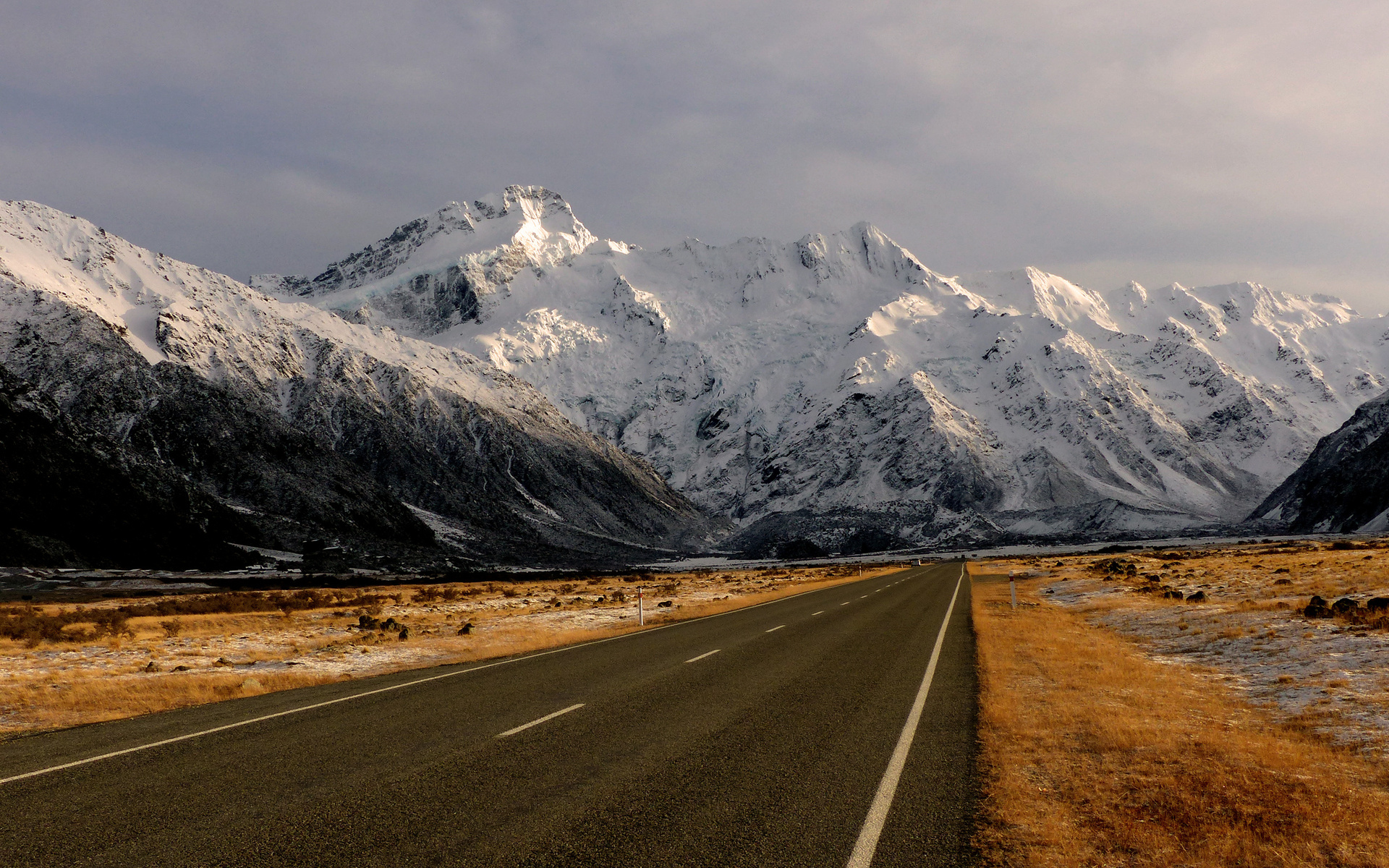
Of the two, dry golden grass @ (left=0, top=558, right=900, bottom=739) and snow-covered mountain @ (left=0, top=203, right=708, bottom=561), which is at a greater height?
snow-covered mountain @ (left=0, top=203, right=708, bottom=561)

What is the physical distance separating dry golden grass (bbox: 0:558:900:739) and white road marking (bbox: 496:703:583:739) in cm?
774

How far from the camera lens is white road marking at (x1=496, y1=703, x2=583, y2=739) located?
34.8 ft

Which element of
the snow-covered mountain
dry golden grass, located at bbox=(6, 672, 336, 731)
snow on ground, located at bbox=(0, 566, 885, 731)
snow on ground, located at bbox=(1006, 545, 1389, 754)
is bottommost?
snow on ground, located at bbox=(0, 566, 885, 731)

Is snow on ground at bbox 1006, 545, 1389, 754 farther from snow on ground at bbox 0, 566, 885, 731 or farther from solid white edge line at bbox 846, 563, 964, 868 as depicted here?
snow on ground at bbox 0, 566, 885, 731

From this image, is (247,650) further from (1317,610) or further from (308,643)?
(1317,610)

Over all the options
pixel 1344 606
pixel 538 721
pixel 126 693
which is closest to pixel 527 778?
pixel 538 721

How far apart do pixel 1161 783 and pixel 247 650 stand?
24.8 meters

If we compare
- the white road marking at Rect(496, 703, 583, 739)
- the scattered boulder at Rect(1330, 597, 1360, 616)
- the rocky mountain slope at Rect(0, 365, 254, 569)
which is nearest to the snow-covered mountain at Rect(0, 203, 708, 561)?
the rocky mountain slope at Rect(0, 365, 254, 569)

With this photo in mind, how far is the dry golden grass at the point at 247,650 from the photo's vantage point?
1577 cm

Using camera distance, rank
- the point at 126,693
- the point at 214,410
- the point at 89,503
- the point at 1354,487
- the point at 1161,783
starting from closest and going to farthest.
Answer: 1. the point at 1161,783
2. the point at 126,693
3. the point at 89,503
4. the point at 214,410
5. the point at 1354,487

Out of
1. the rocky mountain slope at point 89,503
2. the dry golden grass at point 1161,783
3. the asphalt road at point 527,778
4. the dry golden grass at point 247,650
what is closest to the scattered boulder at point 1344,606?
the dry golden grass at point 1161,783

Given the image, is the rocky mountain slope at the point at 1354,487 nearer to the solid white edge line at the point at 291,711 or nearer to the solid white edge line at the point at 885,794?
the solid white edge line at the point at 291,711

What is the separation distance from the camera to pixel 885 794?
8.05 meters

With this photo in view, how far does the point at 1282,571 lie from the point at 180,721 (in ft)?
147
